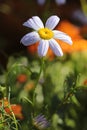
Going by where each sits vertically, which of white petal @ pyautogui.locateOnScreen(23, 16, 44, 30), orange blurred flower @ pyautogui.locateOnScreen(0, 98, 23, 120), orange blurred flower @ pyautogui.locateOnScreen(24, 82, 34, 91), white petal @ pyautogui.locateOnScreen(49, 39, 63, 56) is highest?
white petal @ pyautogui.locateOnScreen(23, 16, 44, 30)

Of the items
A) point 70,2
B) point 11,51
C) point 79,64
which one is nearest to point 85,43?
point 79,64

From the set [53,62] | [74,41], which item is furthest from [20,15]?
A: [53,62]

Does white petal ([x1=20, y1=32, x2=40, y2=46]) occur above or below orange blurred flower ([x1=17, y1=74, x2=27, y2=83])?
above

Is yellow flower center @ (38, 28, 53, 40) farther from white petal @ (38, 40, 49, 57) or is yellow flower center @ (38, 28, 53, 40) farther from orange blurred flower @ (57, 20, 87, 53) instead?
orange blurred flower @ (57, 20, 87, 53)

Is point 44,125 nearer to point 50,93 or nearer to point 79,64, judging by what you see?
point 50,93

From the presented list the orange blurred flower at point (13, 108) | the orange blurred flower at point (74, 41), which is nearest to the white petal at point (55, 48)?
the orange blurred flower at point (13, 108)

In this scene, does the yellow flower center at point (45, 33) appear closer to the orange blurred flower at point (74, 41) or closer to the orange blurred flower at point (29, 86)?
the orange blurred flower at point (29, 86)

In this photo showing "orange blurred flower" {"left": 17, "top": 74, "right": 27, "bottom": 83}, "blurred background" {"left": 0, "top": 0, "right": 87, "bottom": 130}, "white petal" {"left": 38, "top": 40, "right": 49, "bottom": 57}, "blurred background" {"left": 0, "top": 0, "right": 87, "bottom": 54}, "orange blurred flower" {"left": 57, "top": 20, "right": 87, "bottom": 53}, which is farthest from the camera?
"blurred background" {"left": 0, "top": 0, "right": 87, "bottom": 54}

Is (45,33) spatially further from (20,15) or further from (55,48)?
(20,15)

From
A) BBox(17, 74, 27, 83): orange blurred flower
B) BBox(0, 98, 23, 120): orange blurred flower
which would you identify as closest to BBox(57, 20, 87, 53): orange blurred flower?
BBox(17, 74, 27, 83): orange blurred flower
